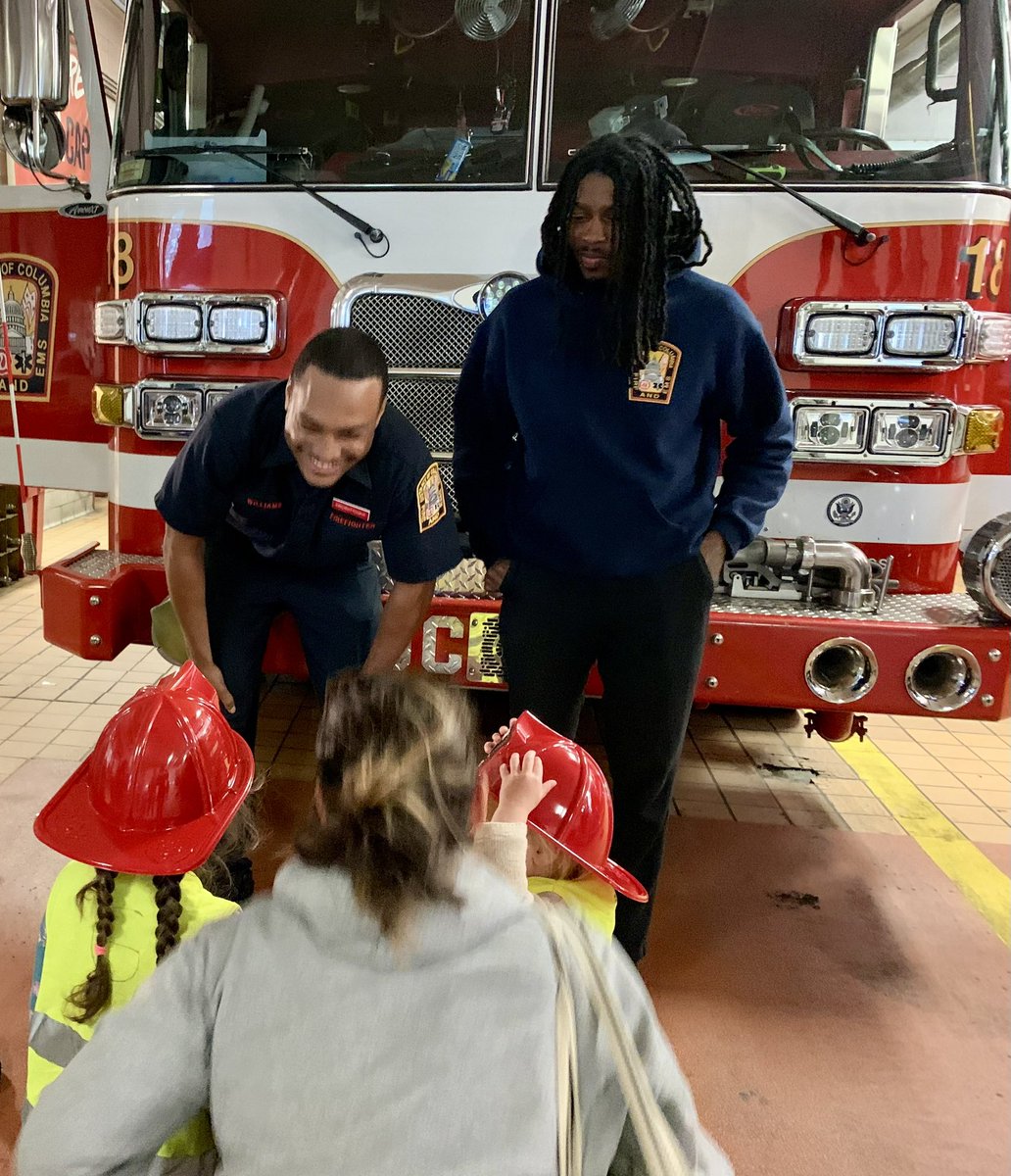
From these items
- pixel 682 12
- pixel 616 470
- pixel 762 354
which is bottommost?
pixel 616 470

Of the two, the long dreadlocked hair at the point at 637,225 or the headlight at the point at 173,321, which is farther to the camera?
the headlight at the point at 173,321

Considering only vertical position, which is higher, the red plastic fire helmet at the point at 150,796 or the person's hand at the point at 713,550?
the person's hand at the point at 713,550

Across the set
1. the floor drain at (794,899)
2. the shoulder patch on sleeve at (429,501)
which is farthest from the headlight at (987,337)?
the floor drain at (794,899)

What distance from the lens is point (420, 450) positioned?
220 cm

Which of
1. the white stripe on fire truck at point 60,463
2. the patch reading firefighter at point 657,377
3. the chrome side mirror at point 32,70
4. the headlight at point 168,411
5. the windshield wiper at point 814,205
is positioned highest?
the chrome side mirror at point 32,70

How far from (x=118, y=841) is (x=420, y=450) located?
1114mm

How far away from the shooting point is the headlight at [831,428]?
267 centimetres

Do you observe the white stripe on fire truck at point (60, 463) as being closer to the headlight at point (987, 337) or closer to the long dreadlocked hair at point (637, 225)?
the long dreadlocked hair at point (637, 225)

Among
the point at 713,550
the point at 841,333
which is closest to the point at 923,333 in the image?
the point at 841,333

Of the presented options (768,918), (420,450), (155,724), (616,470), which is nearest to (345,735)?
A: (155,724)

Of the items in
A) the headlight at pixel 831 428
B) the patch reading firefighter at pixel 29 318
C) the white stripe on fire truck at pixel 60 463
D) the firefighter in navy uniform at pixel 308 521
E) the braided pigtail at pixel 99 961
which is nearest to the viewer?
the braided pigtail at pixel 99 961

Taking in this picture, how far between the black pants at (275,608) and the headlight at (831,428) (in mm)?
1243

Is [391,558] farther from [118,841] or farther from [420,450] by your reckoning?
[118,841]

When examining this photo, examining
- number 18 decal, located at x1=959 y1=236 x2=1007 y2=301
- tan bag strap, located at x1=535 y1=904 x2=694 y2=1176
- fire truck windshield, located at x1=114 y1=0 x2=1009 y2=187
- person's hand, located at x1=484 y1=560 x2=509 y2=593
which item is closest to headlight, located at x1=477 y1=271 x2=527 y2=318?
fire truck windshield, located at x1=114 y1=0 x2=1009 y2=187
